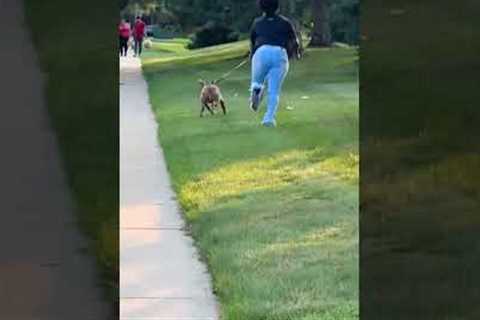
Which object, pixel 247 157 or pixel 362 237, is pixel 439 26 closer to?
pixel 362 237

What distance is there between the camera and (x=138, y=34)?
1783cm

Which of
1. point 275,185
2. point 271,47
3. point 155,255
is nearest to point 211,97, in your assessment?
point 275,185

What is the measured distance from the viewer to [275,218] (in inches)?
326

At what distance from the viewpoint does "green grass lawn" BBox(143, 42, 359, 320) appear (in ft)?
20.7

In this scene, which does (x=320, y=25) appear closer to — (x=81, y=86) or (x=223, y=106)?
(x=223, y=106)

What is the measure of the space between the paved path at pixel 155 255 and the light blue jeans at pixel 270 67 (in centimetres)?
122

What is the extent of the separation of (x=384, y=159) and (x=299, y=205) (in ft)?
17.0

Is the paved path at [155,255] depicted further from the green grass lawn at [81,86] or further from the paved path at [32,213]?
the green grass lawn at [81,86]

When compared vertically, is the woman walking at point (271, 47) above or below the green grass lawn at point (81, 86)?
below

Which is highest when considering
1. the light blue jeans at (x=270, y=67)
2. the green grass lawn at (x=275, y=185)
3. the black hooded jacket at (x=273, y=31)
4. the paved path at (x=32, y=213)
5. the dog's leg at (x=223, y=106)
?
the paved path at (x=32, y=213)

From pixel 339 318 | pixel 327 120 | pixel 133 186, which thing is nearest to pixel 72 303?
pixel 339 318

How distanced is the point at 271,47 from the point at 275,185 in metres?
1.66

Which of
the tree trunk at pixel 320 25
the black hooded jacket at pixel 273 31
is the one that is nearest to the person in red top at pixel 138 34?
the tree trunk at pixel 320 25

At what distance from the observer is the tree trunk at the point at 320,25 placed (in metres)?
13.5
